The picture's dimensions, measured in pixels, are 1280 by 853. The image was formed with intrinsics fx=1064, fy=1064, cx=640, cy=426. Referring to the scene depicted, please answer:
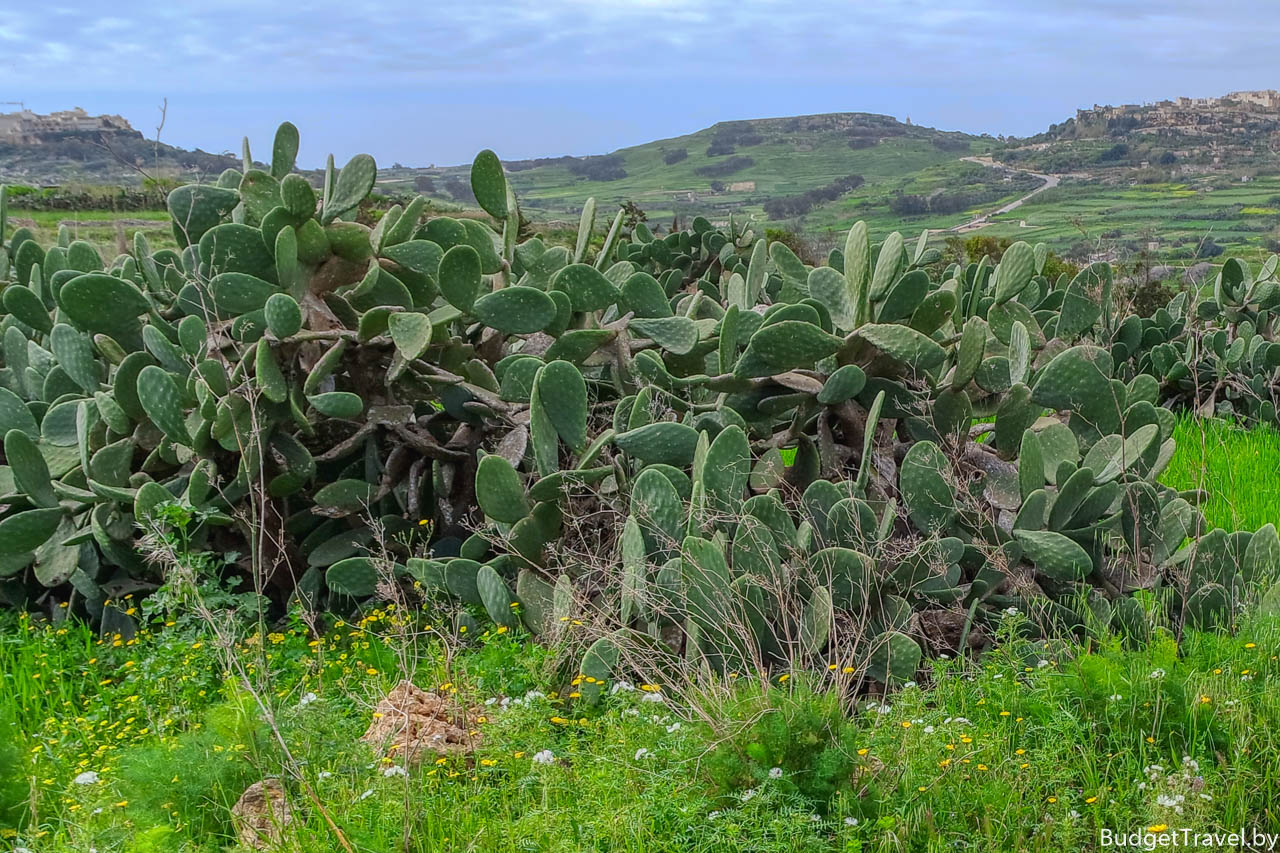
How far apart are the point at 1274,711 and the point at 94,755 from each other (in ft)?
9.16

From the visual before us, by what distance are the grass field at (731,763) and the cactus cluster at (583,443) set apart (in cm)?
28

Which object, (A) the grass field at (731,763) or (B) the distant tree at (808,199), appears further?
(B) the distant tree at (808,199)

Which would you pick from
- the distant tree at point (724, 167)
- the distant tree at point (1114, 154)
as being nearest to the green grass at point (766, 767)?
the distant tree at point (1114, 154)

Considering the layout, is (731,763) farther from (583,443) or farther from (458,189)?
(458,189)

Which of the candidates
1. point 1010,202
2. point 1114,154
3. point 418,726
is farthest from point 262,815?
point 1114,154

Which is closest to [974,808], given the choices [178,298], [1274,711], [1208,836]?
[1208,836]

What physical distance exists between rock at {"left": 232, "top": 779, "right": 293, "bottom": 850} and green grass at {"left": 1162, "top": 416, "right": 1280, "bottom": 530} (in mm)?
2911

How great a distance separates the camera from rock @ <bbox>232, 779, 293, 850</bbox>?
2.07 meters

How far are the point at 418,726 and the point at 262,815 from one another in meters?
0.42

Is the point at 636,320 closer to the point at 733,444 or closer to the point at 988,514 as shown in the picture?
the point at 733,444

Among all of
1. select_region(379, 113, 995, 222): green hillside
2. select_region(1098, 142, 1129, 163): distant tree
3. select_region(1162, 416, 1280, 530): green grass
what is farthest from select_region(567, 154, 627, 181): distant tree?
select_region(1162, 416, 1280, 530): green grass

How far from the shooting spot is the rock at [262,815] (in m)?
2.07

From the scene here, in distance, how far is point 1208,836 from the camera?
1.86 metres

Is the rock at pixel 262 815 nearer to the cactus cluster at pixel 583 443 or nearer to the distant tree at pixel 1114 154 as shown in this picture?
the cactus cluster at pixel 583 443
